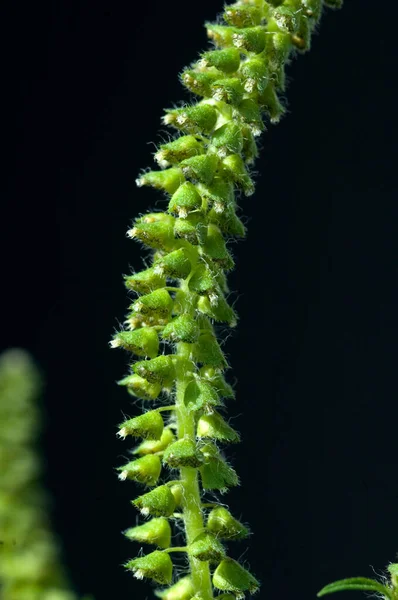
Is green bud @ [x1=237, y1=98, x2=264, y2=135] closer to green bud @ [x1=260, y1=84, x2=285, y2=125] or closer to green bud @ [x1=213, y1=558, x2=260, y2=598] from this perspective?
green bud @ [x1=260, y1=84, x2=285, y2=125]

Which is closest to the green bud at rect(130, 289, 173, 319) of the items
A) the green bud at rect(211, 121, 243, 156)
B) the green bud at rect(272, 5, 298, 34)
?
the green bud at rect(211, 121, 243, 156)

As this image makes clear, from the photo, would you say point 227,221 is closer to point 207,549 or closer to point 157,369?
point 157,369

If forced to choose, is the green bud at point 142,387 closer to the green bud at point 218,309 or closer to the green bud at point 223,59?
the green bud at point 218,309

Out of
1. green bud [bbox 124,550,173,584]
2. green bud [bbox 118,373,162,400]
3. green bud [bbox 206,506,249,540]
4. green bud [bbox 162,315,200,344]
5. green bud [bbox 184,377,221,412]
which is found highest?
green bud [bbox 162,315,200,344]

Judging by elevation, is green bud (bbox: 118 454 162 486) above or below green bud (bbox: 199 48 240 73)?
below

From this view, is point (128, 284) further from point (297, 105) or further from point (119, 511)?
point (297, 105)
